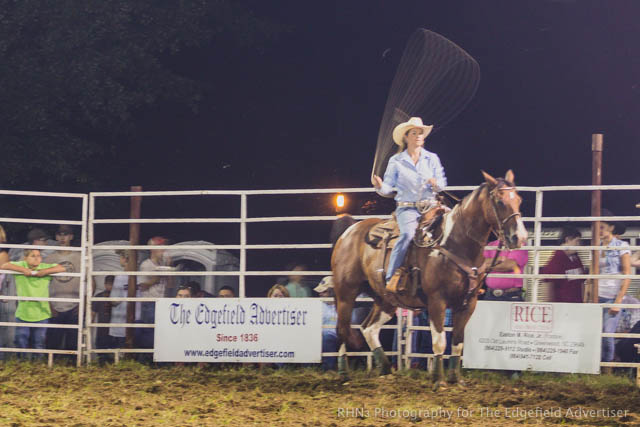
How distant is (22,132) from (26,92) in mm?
662

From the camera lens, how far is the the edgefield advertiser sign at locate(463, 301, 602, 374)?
9.29m

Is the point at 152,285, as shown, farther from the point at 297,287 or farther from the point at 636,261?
the point at 636,261

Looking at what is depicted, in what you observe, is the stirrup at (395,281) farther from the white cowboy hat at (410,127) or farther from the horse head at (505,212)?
the white cowboy hat at (410,127)

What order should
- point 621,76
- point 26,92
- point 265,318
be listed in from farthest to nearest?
point 621,76 < point 26,92 < point 265,318

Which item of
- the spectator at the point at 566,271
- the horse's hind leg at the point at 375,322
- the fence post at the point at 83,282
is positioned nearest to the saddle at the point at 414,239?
the horse's hind leg at the point at 375,322

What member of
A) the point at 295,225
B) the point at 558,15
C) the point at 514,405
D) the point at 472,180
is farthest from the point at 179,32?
the point at 514,405

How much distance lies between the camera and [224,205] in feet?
61.2

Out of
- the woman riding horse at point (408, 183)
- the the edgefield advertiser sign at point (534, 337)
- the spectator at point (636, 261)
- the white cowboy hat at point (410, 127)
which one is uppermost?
the white cowboy hat at point (410, 127)

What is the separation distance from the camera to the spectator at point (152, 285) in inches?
440

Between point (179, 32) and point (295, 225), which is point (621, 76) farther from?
point (179, 32)

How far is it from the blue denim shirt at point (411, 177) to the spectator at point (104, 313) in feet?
13.3

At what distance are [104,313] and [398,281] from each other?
4.13 meters

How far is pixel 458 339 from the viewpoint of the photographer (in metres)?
8.80

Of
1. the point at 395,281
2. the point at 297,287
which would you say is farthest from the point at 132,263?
the point at 395,281
